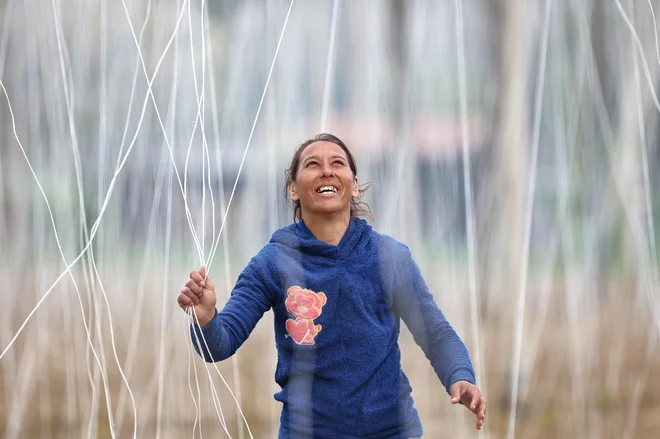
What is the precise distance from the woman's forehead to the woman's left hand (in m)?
0.38

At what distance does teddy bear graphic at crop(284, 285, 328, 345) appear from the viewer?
1083mm

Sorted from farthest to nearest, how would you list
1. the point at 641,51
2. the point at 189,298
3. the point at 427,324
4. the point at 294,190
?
the point at 641,51, the point at 294,190, the point at 427,324, the point at 189,298

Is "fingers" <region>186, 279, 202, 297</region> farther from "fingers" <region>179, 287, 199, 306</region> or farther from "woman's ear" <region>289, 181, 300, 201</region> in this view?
"woman's ear" <region>289, 181, 300, 201</region>

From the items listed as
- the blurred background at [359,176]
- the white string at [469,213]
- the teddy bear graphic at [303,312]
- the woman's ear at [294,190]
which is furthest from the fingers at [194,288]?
the white string at [469,213]

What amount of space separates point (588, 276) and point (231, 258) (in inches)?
34.4

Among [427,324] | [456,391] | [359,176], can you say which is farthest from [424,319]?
[359,176]

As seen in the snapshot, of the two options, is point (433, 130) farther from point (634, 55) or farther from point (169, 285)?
point (169, 285)

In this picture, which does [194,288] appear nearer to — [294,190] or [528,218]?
[294,190]

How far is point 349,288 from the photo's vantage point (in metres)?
1.10

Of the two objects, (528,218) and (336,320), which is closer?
(336,320)

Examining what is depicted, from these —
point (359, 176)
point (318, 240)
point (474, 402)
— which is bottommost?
point (474, 402)

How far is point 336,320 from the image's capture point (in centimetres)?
109

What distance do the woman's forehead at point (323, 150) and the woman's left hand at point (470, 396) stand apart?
15.1 inches

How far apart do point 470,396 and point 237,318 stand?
1.10 feet
